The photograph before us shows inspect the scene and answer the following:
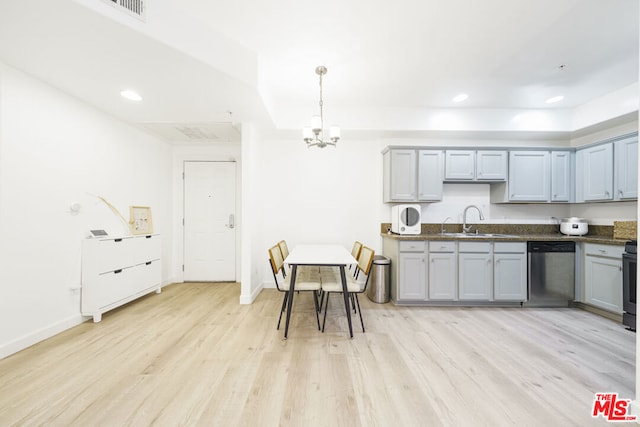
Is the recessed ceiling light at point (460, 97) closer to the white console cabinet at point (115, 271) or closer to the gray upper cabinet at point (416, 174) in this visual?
the gray upper cabinet at point (416, 174)

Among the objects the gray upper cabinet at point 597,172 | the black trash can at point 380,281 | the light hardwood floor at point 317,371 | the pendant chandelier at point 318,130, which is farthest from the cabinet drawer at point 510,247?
the pendant chandelier at point 318,130

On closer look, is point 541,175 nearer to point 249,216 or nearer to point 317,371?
point 317,371

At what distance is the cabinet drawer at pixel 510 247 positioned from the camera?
3295 millimetres

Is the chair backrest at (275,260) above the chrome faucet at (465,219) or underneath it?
underneath

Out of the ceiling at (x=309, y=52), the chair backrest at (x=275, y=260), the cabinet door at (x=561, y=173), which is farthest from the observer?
the cabinet door at (x=561, y=173)

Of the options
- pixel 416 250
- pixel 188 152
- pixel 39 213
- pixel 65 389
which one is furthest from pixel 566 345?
pixel 188 152

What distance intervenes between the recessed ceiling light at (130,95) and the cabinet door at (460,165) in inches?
152

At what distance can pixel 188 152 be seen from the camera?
4.36 meters

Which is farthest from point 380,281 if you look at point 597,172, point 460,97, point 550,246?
point 597,172

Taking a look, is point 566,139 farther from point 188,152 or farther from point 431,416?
point 188,152

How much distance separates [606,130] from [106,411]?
6.08 m

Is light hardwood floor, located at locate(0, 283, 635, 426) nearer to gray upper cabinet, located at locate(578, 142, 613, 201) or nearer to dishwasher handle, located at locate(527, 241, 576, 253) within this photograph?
dishwasher handle, located at locate(527, 241, 576, 253)

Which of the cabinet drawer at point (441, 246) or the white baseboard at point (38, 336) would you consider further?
the cabinet drawer at point (441, 246)

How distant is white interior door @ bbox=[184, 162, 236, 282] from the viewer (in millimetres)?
4363
